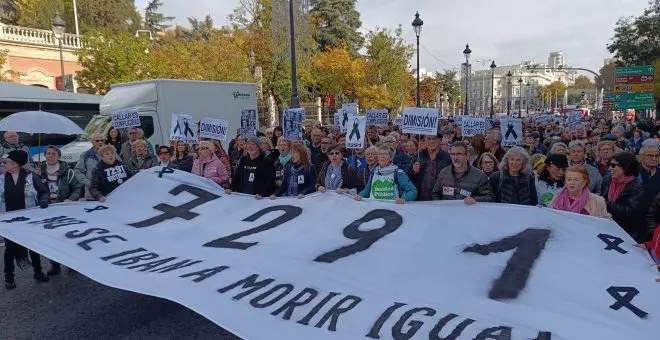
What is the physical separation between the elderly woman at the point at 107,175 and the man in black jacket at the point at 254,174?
1.48 meters

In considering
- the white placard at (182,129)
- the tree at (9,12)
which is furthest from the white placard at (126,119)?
the tree at (9,12)

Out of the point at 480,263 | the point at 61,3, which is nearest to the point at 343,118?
the point at 480,263

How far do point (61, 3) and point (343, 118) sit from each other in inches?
2049

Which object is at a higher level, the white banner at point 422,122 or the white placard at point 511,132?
the white banner at point 422,122

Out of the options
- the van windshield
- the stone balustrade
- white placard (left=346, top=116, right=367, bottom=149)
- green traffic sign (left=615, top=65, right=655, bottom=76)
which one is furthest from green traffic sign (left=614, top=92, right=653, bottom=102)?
the stone balustrade

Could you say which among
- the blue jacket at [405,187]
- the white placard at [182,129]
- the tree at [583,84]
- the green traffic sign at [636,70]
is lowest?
the blue jacket at [405,187]

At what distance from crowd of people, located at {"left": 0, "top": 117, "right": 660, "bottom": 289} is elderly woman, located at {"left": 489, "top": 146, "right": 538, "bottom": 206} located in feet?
0.03

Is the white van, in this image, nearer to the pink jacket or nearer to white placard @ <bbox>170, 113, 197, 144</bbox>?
white placard @ <bbox>170, 113, 197, 144</bbox>

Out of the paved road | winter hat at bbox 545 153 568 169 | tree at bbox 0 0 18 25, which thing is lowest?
the paved road

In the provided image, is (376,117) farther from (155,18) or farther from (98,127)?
(155,18)

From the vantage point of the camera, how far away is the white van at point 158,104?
49.2ft

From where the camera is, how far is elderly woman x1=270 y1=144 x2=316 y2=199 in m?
6.82

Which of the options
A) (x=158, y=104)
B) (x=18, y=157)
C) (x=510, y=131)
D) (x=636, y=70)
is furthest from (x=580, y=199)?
(x=636, y=70)

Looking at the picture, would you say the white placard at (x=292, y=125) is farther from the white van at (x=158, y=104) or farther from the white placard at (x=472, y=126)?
the white van at (x=158, y=104)
